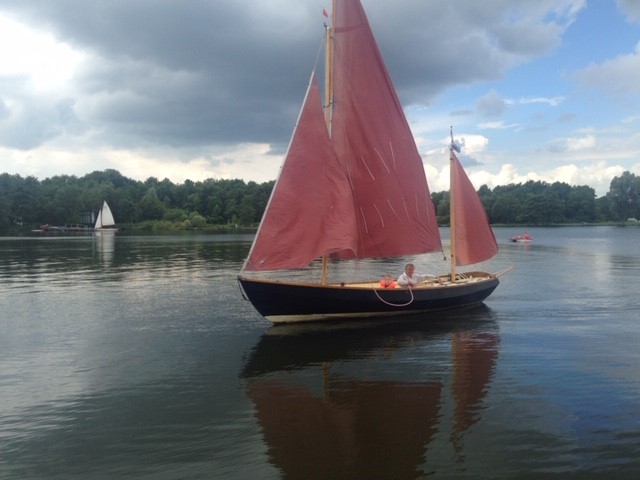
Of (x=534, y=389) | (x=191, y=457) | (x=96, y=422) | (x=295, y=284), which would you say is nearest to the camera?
(x=191, y=457)

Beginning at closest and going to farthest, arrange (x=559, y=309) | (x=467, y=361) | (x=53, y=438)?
1. (x=53, y=438)
2. (x=467, y=361)
3. (x=559, y=309)

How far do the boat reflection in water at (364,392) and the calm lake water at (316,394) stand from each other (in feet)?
0.17

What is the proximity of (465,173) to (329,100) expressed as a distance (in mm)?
9701

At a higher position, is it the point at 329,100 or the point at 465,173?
the point at 329,100

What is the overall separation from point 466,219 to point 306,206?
1085cm

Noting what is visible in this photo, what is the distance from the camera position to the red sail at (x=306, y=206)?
65.8 feet

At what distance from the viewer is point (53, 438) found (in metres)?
11.2

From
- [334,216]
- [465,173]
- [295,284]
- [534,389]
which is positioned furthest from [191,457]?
[465,173]

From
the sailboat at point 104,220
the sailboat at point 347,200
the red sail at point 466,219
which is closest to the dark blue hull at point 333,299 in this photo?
the sailboat at point 347,200

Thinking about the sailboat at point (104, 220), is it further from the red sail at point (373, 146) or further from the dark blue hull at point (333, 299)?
the dark blue hull at point (333, 299)

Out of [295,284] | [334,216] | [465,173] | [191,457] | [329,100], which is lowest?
[191,457]

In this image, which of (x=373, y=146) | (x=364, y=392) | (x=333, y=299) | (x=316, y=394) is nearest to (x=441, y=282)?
(x=333, y=299)

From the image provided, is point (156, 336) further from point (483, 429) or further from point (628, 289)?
point (628, 289)

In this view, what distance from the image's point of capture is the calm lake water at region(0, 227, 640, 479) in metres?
10.1
